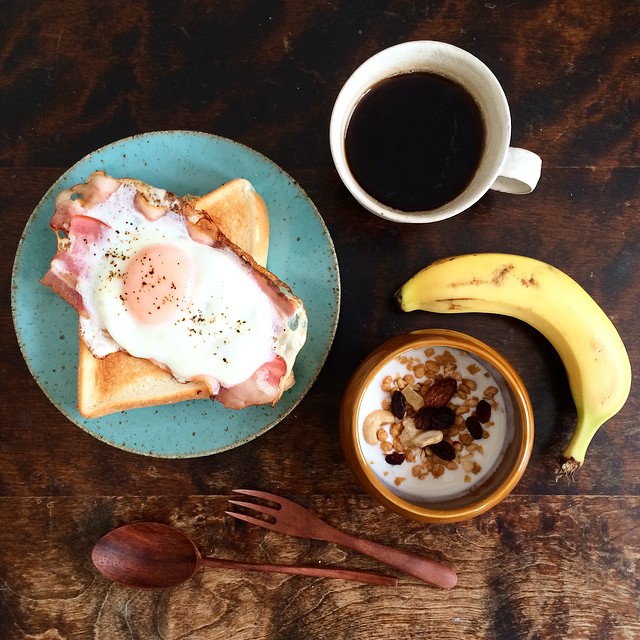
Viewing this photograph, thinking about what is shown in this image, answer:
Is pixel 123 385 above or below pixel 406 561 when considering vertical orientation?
above

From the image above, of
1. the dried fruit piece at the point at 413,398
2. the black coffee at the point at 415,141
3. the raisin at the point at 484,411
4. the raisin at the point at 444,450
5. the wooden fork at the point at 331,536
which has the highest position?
the black coffee at the point at 415,141

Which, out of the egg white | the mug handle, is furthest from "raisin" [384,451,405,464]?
the mug handle

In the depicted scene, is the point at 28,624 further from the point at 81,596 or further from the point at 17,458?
the point at 17,458

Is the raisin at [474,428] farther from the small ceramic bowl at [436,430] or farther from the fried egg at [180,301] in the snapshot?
the fried egg at [180,301]

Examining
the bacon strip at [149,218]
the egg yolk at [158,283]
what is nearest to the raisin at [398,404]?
the bacon strip at [149,218]

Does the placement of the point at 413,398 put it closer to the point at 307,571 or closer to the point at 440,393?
the point at 440,393

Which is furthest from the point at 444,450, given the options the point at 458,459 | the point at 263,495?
the point at 263,495
